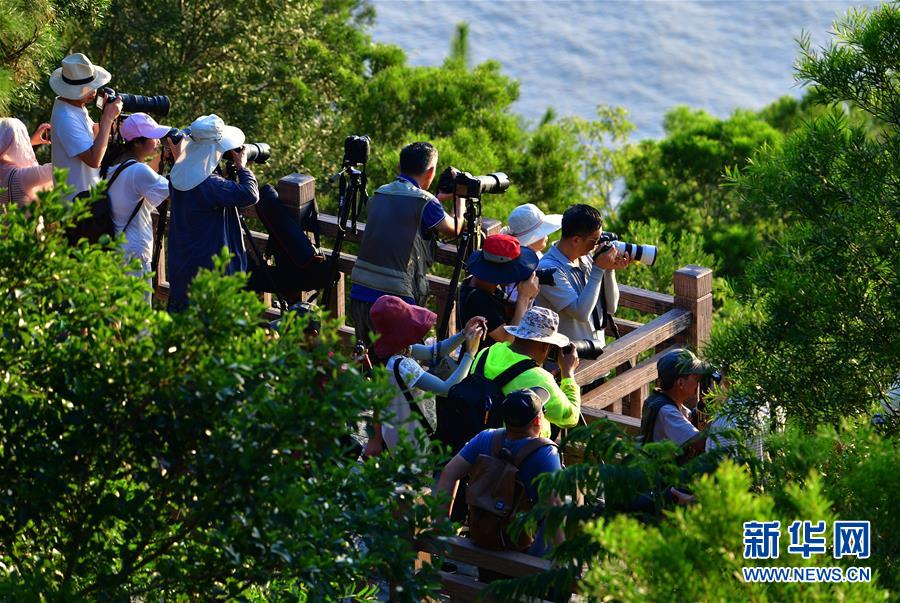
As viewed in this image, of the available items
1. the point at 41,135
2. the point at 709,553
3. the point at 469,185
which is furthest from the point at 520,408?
the point at 41,135

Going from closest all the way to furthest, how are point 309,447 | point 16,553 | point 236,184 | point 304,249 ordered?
point 309,447, point 16,553, point 236,184, point 304,249

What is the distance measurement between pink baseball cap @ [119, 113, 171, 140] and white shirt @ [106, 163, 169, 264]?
175 mm

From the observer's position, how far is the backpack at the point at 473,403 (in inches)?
211

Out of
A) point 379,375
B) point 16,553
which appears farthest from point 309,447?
point 16,553

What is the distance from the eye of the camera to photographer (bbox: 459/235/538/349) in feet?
20.2

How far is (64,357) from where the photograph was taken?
3748mm

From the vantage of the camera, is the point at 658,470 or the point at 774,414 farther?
the point at 774,414

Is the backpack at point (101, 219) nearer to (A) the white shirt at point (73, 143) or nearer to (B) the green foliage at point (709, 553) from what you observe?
(A) the white shirt at point (73, 143)

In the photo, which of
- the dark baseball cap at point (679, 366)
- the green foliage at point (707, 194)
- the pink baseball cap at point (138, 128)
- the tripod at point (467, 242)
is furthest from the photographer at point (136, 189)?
the green foliage at point (707, 194)

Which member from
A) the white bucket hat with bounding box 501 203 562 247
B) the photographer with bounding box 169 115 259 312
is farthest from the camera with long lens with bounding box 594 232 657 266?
the photographer with bounding box 169 115 259 312

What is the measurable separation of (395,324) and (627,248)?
5.56ft

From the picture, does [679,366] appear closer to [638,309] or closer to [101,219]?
[638,309]

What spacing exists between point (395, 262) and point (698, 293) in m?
1.73

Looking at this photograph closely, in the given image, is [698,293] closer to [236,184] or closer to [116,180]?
[236,184]
